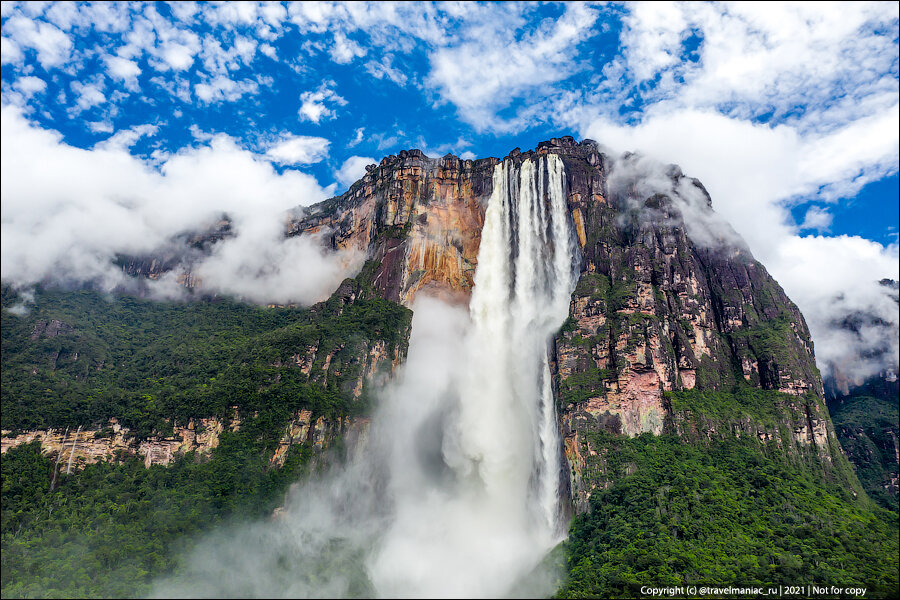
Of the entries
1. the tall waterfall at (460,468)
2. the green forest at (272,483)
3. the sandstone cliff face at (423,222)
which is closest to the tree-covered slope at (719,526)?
the green forest at (272,483)

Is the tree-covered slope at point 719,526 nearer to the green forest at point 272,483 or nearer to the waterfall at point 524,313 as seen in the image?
the green forest at point 272,483

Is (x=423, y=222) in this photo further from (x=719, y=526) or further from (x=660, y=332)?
(x=719, y=526)

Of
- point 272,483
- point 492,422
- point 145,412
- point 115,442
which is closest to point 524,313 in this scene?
point 492,422

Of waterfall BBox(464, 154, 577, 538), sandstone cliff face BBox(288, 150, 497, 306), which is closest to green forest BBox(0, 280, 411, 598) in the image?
sandstone cliff face BBox(288, 150, 497, 306)

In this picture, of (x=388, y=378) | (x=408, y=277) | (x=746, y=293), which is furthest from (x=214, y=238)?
(x=746, y=293)

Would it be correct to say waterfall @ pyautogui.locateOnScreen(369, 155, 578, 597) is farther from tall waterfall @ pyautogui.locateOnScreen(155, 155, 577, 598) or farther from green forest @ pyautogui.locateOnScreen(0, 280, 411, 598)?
green forest @ pyautogui.locateOnScreen(0, 280, 411, 598)

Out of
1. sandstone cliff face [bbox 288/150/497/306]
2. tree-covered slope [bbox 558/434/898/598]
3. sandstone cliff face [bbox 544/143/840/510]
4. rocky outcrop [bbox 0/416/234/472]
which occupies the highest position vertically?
sandstone cliff face [bbox 288/150/497/306]
